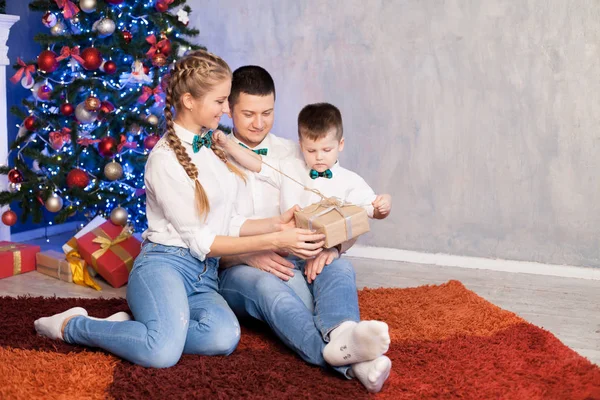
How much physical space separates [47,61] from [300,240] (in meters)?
1.88

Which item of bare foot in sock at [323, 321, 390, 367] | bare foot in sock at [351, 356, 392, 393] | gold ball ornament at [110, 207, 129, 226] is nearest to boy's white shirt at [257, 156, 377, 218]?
bare foot in sock at [323, 321, 390, 367]

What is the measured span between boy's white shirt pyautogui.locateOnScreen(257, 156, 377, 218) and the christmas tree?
1.12 metres

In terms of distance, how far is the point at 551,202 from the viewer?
11.9 feet

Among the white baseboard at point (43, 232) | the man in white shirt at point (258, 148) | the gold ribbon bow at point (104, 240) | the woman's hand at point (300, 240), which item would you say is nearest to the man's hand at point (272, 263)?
the man in white shirt at point (258, 148)

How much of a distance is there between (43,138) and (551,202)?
8.66ft

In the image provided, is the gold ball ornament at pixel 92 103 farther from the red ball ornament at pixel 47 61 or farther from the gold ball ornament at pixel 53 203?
the gold ball ornament at pixel 53 203

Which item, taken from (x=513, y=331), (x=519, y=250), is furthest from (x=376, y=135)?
(x=513, y=331)

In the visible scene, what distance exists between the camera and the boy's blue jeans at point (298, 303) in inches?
87.9

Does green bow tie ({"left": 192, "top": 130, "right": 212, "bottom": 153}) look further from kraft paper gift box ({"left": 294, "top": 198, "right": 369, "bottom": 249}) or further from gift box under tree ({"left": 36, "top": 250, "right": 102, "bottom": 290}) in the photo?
gift box under tree ({"left": 36, "top": 250, "right": 102, "bottom": 290})

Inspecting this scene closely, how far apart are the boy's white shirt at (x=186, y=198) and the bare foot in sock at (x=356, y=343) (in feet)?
1.72

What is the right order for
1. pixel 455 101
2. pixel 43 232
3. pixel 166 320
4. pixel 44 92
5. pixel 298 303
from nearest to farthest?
1. pixel 166 320
2. pixel 298 303
3. pixel 44 92
4. pixel 455 101
5. pixel 43 232

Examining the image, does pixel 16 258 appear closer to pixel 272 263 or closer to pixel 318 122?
pixel 272 263

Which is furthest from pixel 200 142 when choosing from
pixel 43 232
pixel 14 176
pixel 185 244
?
pixel 43 232

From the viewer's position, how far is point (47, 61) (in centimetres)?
346
